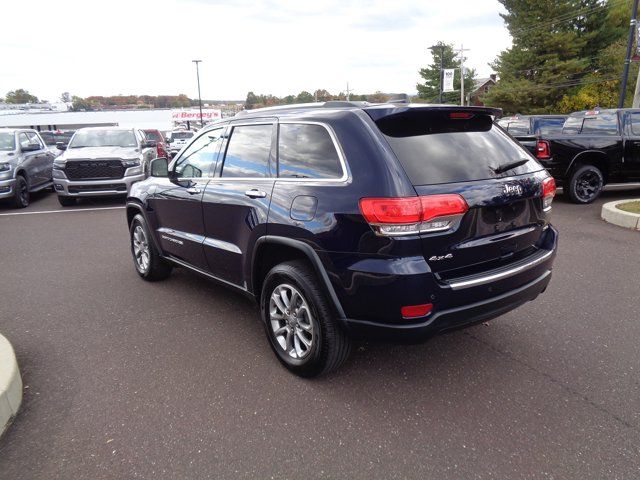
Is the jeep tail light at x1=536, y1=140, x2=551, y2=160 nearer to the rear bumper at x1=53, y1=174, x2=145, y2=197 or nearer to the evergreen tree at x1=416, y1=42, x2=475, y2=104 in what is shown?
the rear bumper at x1=53, y1=174, x2=145, y2=197

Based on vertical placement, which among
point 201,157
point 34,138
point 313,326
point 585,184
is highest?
point 34,138

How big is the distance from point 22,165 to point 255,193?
10248 millimetres

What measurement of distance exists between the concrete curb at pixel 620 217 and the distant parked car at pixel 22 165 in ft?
39.4

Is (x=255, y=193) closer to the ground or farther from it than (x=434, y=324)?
farther from it

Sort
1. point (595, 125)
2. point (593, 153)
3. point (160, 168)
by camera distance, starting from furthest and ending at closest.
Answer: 1. point (595, 125)
2. point (593, 153)
3. point (160, 168)

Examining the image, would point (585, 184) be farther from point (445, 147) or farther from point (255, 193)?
point (255, 193)

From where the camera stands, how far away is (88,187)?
1077 cm

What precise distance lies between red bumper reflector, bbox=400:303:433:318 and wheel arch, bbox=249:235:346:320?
39 centimetres

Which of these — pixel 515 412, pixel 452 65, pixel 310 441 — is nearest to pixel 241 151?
pixel 310 441

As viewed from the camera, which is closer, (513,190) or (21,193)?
(513,190)

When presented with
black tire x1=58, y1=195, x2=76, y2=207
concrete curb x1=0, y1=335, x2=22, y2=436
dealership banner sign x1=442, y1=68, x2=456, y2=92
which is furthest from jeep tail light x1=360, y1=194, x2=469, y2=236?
dealership banner sign x1=442, y1=68, x2=456, y2=92

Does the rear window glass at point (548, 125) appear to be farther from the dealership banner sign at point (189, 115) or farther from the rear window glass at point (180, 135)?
the dealership banner sign at point (189, 115)

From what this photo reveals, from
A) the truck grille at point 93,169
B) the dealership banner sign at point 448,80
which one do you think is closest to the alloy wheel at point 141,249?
the truck grille at point 93,169

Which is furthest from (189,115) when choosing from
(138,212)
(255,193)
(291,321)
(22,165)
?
(291,321)
